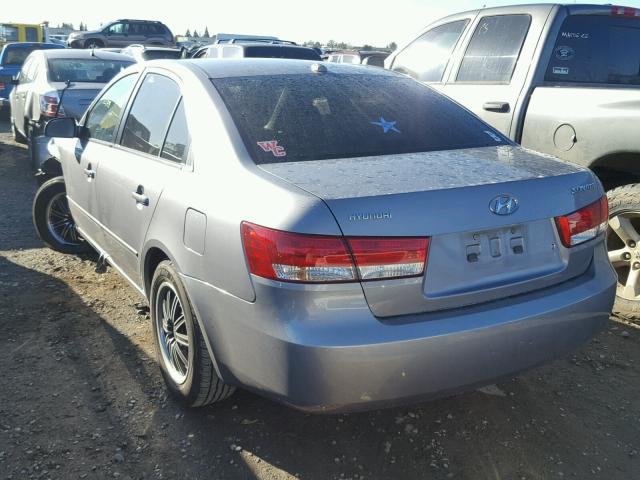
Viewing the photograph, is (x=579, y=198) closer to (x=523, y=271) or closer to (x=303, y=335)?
(x=523, y=271)

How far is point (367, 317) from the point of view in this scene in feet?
7.05

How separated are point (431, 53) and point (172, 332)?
147 inches

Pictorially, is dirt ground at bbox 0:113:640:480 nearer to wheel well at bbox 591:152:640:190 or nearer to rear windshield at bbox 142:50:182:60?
wheel well at bbox 591:152:640:190

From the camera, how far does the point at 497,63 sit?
15.9 feet

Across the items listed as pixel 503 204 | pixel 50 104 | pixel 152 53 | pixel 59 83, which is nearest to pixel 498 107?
pixel 503 204

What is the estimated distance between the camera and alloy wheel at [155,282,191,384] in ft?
9.71

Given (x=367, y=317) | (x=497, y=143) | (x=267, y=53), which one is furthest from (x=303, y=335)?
(x=267, y=53)

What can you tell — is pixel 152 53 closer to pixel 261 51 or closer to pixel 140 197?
pixel 261 51

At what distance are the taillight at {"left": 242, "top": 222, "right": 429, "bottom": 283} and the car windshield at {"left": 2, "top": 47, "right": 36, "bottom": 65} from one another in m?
16.0

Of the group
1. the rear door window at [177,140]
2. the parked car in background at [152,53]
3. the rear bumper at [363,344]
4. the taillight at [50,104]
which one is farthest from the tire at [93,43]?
the rear bumper at [363,344]

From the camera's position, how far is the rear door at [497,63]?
461cm

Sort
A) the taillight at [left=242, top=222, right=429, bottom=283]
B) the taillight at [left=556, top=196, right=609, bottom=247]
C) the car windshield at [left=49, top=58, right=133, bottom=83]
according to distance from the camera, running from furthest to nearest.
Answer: the car windshield at [left=49, top=58, right=133, bottom=83], the taillight at [left=556, top=196, right=609, bottom=247], the taillight at [left=242, top=222, right=429, bottom=283]

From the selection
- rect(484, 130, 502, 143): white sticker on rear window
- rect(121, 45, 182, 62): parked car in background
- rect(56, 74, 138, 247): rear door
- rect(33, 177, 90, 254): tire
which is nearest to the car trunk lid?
rect(484, 130, 502, 143): white sticker on rear window

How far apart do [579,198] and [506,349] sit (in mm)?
736
